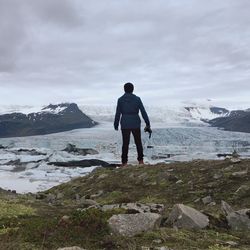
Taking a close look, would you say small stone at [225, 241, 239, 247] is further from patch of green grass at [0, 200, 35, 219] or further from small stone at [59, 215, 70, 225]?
patch of green grass at [0, 200, 35, 219]

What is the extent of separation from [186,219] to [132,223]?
738 mm

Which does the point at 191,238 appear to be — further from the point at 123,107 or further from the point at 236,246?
the point at 123,107

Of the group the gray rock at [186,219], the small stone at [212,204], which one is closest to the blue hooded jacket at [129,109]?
the small stone at [212,204]

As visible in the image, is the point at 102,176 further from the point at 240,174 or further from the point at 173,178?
the point at 240,174

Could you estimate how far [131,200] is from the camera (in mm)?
8273

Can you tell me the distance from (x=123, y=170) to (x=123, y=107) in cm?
202

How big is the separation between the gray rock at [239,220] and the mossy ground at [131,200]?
0.14 m

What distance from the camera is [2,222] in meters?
5.88

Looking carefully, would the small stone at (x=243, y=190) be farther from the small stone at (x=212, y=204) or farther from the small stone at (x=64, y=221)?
the small stone at (x=64, y=221)

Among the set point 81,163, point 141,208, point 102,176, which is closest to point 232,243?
point 141,208

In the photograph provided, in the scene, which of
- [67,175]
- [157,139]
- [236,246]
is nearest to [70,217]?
[236,246]

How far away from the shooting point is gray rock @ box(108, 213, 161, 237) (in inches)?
206

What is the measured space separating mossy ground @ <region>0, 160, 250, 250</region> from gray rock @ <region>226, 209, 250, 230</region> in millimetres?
143

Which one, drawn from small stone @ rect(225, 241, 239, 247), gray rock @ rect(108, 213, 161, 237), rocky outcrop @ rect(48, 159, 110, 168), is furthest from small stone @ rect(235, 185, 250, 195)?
rocky outcrop @ rect(48, 159, 110, 168)
